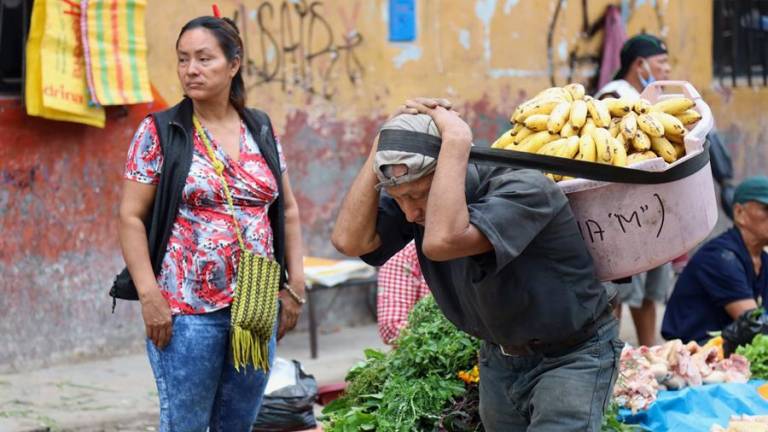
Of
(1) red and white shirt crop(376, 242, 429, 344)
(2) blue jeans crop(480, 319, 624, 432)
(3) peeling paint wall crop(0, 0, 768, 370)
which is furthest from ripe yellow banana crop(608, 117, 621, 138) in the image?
(3) peeling paint wall crop(0, 0, 768, 370)

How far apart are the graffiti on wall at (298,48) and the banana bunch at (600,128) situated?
4.44 m

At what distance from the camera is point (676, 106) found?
403 centimetres

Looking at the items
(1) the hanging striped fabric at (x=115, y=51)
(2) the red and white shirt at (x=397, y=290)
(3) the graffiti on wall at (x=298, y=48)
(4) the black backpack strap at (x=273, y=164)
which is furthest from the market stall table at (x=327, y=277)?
(4) the black backpack strap at (x=273, y=164)

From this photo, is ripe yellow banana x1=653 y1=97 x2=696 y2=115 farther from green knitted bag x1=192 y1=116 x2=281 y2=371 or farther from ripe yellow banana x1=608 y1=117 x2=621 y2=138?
green knitted bag x1=192 y1=116 x2=281 y2=371

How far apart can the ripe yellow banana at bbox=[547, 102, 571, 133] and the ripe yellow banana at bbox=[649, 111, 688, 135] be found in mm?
261

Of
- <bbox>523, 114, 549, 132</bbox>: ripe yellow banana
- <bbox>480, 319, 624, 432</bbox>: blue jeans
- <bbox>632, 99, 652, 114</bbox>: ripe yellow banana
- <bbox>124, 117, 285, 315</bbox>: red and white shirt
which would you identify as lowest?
<bbox>480, 319, 624, 432</bbox>: blue jeans

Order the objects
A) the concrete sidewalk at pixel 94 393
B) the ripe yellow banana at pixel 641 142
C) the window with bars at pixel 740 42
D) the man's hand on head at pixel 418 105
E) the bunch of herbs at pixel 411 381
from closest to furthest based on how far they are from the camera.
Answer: the man's hand on head at pixel 418 105 < the ripe yellow banana at pixel 641 142 < the bunch of herbs at pixel 411 381 < the concrete sidewalk at pixel 94 393 < the window with bars at pixel 740 42

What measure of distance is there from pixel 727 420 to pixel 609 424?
74 centimetres

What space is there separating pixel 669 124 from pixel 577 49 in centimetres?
656

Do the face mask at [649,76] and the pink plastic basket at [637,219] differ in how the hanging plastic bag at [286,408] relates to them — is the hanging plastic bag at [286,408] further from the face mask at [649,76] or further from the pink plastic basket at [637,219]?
the face mask at [649,76]

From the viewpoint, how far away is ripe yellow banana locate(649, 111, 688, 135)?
3.82 meters

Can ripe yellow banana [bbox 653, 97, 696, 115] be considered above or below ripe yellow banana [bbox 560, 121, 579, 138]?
above

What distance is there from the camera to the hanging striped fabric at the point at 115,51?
7164mm

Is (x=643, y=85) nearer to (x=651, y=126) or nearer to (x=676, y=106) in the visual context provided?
(x=676, y=106)
